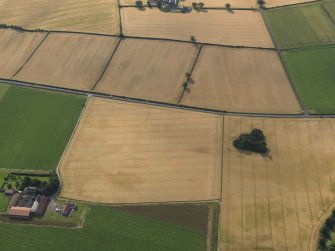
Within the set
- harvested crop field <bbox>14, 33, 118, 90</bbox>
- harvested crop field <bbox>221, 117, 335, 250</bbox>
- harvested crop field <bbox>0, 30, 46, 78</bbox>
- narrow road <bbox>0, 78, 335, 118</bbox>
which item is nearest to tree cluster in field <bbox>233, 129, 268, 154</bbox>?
harvested crop field <bbox>221, 117, 335, 250</bbox>

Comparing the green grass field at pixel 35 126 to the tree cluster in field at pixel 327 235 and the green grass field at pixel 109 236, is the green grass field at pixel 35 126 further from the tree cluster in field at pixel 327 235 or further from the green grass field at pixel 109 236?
the tree cluster in field at pixel 327 235

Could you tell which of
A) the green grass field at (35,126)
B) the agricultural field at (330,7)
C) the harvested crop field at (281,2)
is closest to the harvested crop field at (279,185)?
the green grass field at (35,126)

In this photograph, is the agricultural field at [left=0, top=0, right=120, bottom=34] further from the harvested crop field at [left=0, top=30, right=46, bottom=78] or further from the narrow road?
the narrow road

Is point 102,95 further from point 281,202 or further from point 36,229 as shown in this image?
point 281,202

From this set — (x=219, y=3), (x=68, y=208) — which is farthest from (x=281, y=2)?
(x=68, y=208)

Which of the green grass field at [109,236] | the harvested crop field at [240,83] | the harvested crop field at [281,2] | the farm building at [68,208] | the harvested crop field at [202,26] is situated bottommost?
the green grass field at [109,236]

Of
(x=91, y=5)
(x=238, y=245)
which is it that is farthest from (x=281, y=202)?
(x=91, y=5)
